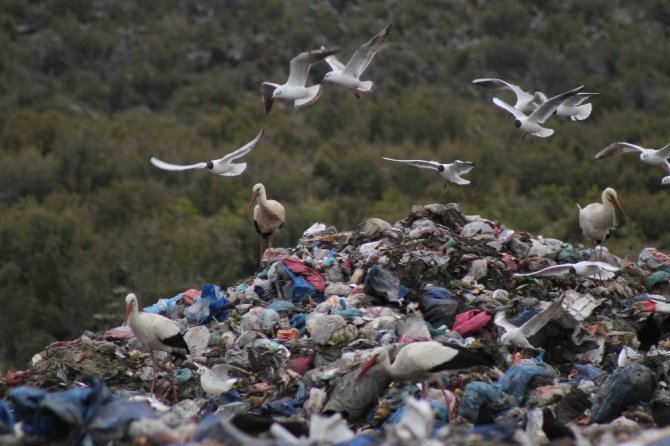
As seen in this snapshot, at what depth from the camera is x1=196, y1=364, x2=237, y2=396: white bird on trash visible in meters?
8.14

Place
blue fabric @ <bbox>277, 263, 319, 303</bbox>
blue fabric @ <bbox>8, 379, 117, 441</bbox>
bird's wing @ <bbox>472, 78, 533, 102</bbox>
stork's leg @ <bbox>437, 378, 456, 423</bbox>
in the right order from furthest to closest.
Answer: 1. bird's wing @ <bbox>472, 78, 533, 102</bbox>
2. blue fabric @ <bbox>277, 263, 319, 303</bbox>
3. stork's leg @ <bbox>437, 378, 456, 423</bbox>
4. blue fabric @ <bbox>8, 379, 117, 441</bbox>

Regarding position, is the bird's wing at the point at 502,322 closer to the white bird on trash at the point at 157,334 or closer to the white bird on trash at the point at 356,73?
the white bird on trash at the point at 157,334

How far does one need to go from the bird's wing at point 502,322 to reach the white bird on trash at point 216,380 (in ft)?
7.10

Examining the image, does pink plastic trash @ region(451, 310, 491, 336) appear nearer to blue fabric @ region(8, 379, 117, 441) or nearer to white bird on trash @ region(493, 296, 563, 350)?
white bird on trash @ region(493, 296, 563, 350)

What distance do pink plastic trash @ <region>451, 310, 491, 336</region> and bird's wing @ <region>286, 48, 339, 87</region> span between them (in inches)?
108

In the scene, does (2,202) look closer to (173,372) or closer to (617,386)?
(173,372)

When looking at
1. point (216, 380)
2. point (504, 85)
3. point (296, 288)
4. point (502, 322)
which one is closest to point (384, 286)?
point (296, 288)

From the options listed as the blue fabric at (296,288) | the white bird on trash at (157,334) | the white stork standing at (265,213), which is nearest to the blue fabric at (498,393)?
the white bird on trash at (157,334)

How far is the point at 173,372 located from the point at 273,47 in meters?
28.5

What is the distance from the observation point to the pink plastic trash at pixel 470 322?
355 inches

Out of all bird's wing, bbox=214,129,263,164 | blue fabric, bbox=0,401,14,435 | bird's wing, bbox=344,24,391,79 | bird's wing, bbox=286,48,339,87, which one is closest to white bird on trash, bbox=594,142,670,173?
bird's wing, bbox=344,24,391,79

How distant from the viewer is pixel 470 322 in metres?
9.05

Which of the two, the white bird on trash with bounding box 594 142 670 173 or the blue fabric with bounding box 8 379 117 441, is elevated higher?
the blue fabric with bounding box 8 379 117 441

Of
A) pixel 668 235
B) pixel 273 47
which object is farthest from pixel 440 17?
pixel 668 235
